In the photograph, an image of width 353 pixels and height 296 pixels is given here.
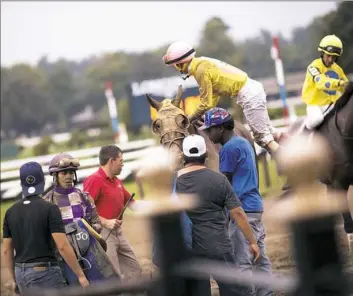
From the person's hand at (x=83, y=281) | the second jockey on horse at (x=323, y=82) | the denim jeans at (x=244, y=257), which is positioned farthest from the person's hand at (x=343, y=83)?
the person's hand at (x=83, y=281)

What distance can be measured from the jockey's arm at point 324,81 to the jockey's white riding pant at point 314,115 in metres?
0.31

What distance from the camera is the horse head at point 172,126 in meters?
8.41

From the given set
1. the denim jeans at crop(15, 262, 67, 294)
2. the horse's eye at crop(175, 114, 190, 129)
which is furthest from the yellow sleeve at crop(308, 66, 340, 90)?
the denim jeans at crop(15, 262, 67, 294)

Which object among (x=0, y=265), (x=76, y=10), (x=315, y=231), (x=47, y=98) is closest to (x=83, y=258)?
(x=315, y=231)

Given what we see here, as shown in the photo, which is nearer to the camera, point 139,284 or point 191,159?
point 139,284

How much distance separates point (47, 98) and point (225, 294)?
10715cm

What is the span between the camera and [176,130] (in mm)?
8516

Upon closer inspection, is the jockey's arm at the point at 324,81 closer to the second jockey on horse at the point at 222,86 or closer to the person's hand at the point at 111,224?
the second jockey on horse at the point at 222,86

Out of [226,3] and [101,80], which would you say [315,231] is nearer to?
[226,3]

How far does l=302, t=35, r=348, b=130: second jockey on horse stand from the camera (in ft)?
35.7

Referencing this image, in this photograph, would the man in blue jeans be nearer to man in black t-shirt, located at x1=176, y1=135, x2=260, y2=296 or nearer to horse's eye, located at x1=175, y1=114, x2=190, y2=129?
horse's eye, located at x1=175, y1=114, x2=190, y2=129

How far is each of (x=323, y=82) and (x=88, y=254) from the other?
428 cm

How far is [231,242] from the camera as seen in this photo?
23.2 feet

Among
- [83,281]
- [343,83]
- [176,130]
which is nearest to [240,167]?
[176,130]
